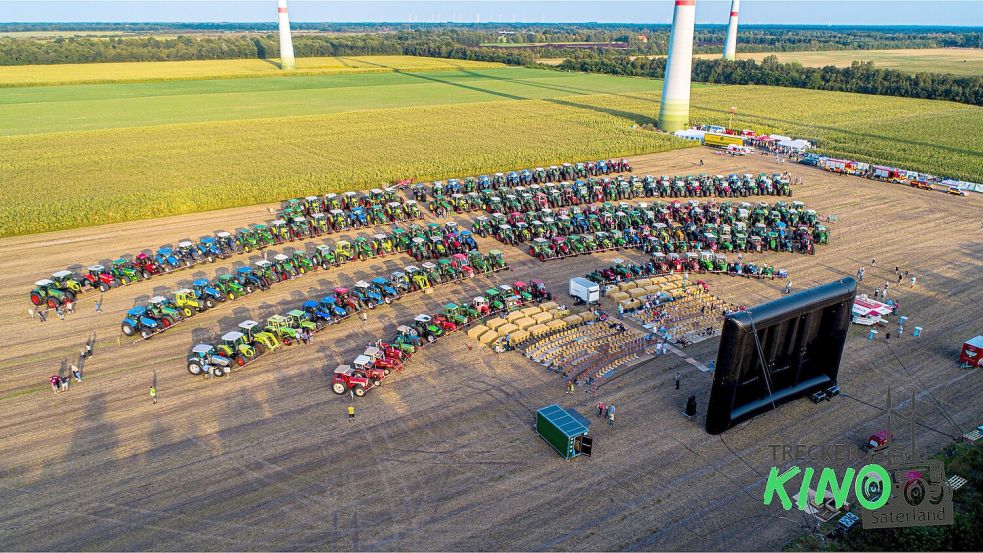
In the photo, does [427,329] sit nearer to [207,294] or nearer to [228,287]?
[228,287]

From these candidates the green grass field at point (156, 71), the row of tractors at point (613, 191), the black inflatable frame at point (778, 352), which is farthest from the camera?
the green grass field at point (156, 71)

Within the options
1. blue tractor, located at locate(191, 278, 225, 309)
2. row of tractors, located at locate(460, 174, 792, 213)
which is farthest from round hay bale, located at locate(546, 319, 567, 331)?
row of tractors, located at locate(460, 174, 792, 213)

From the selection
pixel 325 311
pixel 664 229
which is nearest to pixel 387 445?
pixel 325 311

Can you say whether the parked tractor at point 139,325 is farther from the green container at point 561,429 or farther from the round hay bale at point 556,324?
the green container at point 561,429

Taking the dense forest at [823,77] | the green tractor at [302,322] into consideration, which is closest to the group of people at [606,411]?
the green tractor at [302,322]

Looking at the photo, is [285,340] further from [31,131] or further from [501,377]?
[31,131]

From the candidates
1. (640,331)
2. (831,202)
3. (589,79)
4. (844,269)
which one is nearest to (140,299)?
(640,331)

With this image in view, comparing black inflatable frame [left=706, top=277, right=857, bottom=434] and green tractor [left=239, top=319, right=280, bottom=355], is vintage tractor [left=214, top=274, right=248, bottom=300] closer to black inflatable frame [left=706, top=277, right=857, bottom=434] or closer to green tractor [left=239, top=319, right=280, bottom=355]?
green tractor [left=239, top=319, right=280, bottom=355]

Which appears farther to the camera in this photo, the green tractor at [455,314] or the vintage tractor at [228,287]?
the vintage tractor at [228,287]
